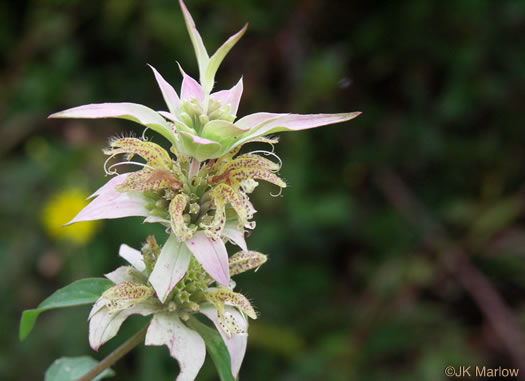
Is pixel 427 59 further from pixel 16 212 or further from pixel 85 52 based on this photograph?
pixel 16 212

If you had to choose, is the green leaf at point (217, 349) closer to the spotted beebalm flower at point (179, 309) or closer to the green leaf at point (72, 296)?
the spotted beebalm flower at point (179, 309)

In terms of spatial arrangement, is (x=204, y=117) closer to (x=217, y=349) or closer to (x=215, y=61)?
(x=215, y=61)

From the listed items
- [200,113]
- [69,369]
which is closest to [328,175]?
[69,369]

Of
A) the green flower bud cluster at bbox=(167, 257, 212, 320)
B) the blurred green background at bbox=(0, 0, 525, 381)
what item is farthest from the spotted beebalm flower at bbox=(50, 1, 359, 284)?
the blurred green background at bbox=(0, 0, 525, 381)

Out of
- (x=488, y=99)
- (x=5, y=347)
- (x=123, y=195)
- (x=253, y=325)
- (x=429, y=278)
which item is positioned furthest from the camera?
(x=488, y=99)

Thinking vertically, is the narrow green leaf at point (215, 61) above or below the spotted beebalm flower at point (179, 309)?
above

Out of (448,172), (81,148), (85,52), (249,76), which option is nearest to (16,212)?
(81,148)

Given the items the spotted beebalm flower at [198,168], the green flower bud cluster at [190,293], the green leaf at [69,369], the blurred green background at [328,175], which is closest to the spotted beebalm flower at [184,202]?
the spotted beebalm flower at [198,168]
